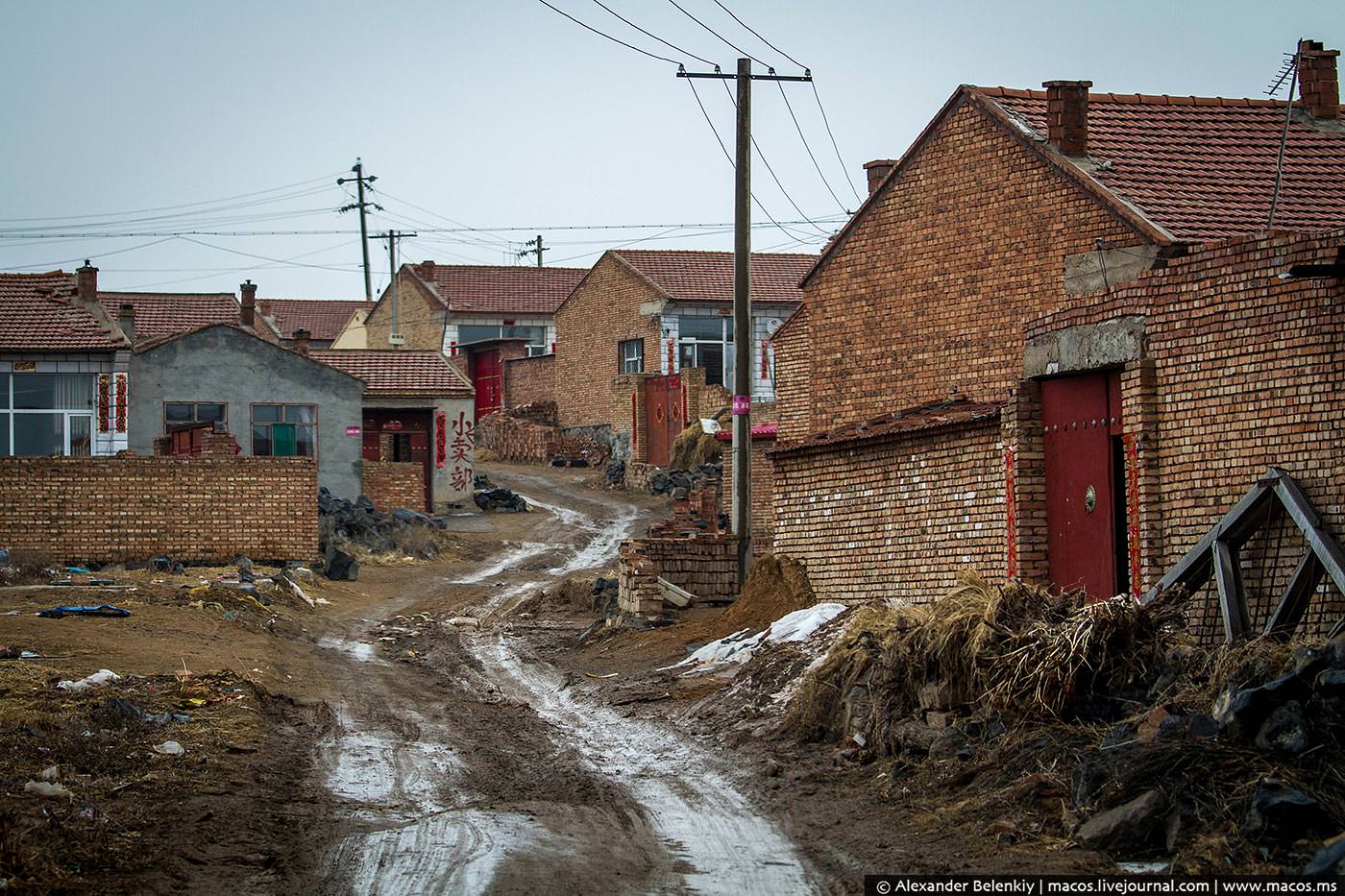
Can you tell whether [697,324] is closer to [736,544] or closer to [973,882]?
[736,544]

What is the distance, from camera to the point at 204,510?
88.7 feet

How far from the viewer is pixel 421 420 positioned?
41531 mm

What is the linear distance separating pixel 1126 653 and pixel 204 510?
2090 centimetres

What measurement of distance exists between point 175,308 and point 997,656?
43415 mm

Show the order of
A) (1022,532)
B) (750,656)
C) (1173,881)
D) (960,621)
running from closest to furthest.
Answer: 1. (1173,881)
2. (960,621)
3. (1022,532)
4. (750,656)

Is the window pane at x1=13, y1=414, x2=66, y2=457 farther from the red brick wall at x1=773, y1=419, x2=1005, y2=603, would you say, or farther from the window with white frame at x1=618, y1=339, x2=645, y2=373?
the red brick wall at x1=773, y1=419, x2=1005, y2=603

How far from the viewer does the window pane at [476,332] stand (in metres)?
58.4

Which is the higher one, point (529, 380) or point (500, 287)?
point (500, 287)

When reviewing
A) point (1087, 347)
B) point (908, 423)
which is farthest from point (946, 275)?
point (1087, 347)

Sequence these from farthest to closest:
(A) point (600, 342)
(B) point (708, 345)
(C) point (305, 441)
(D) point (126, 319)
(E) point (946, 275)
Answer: (A) point (600, 342) → (B) point (708, 345) → (C) point (305, 441) → (D) point (126, 319) → (E) point (946, 275)

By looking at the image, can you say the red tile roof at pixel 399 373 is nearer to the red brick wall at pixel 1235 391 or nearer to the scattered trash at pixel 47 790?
the red brick wall at pixel 1235 391

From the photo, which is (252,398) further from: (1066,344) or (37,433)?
(1066,344)

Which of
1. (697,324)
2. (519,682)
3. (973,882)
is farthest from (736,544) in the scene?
(697,324)

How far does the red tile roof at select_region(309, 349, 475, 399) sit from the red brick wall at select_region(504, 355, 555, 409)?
37.3 feet
